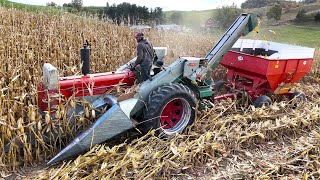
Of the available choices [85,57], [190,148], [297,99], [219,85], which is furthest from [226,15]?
[190,148]

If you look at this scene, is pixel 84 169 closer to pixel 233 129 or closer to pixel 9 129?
pixel 9 129

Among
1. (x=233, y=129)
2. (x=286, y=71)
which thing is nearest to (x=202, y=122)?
(x=233, y=129)

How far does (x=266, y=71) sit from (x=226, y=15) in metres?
17.2

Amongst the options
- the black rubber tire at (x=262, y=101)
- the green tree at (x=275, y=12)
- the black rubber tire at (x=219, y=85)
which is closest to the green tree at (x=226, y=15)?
the green tree at (x=275, y=12)

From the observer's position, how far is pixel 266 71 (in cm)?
641

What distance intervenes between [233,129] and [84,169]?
7.64 ft

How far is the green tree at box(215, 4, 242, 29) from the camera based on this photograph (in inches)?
882

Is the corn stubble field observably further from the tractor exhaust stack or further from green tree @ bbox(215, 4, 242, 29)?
green tree @ bbox(215, 4, 242, 29)

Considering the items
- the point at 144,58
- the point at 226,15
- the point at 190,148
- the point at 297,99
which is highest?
the point at 226,15

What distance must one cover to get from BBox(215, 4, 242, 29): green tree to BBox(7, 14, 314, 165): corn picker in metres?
15.8

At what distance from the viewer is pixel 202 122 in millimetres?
5527

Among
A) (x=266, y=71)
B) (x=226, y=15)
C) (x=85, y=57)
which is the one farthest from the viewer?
(x=226, y=15)

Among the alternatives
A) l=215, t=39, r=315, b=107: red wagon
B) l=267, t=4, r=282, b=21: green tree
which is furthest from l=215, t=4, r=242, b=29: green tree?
l=215, t=39, r=315, b=107: red wagon

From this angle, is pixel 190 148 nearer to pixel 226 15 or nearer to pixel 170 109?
pixel 170 109
